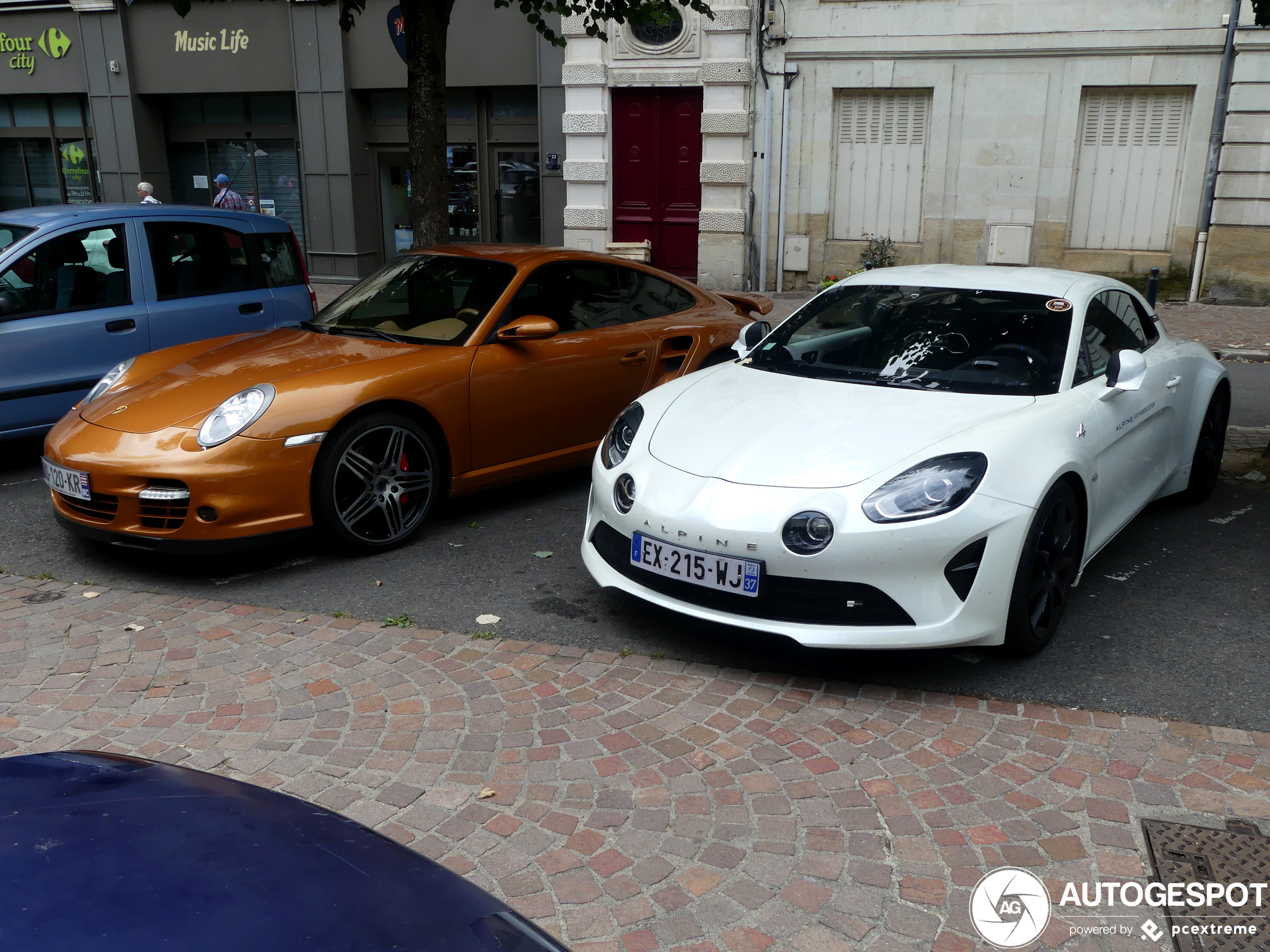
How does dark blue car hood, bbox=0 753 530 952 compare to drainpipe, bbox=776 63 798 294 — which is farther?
drainpipe, bbox=776 63 798 294

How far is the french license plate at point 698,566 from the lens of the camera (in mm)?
3871

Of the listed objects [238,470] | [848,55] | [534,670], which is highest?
[848,55]

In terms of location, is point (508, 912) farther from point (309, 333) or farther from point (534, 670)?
point (309, 333)

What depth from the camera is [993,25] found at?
1534cm

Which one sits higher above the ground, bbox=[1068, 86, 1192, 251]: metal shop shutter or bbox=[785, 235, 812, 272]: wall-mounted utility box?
bbox=[1068, 86, 1192, 251]: metal shop shutter

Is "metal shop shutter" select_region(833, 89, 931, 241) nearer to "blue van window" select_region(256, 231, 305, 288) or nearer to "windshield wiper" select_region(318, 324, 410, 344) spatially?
"blue van window" select_region(256, 231, 305, 288)

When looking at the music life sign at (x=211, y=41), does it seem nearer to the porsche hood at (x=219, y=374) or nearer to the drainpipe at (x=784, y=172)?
the drainpipe at (x=784, y=172)

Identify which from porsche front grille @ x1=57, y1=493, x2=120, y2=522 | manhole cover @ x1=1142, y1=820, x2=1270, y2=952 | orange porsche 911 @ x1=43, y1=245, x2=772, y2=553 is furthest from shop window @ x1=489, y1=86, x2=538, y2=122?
manhole cover @ x1=1142, y1=820, x2=1270, y2=952

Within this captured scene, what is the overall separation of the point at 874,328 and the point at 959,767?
7.60 ft

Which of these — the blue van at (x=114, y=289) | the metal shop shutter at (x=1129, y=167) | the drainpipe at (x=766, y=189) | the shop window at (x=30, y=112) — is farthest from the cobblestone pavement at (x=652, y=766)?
the shop window at (x=30, y=112)

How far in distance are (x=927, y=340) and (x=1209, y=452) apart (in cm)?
232

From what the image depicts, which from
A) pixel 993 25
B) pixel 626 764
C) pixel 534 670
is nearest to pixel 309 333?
pixel 534 670

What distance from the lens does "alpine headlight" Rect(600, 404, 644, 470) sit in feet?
15.0

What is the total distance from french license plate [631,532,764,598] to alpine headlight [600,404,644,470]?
1.63ft
